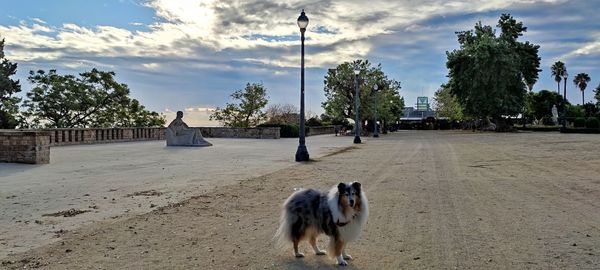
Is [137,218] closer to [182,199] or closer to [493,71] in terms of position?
[182,199]

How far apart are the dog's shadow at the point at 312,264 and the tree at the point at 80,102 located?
37.0 m

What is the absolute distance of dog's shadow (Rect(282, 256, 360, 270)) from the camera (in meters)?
5.47

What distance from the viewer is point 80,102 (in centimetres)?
3934

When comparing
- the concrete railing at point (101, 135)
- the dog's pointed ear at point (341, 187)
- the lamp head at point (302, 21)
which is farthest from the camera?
the concrete railing at point (101, 135)

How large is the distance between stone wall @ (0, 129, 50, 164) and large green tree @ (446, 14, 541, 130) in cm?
4883

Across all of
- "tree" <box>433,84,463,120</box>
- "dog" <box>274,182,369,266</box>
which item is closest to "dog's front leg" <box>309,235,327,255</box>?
"dog" <box>274,182,369,266</box>

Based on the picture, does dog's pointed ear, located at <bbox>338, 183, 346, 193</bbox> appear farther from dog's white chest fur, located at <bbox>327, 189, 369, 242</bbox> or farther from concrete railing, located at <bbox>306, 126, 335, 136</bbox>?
concrete railing, located at <bbox>306, 126, 335, 136</bbox>

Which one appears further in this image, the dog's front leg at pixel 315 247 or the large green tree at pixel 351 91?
the large green tree at pixel 351 91

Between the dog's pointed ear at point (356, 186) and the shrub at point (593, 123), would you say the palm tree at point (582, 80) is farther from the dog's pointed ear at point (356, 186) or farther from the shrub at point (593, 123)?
the dog's pointed ear at point (356, 186)

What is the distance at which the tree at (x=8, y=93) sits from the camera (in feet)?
121

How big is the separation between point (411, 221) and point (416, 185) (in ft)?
14.9

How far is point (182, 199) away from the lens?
32.7 ft

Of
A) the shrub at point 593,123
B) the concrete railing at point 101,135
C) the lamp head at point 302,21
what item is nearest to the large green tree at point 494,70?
the shrub at point 593,123

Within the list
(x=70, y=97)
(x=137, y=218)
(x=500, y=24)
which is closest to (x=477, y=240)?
(x=137, y=218)
